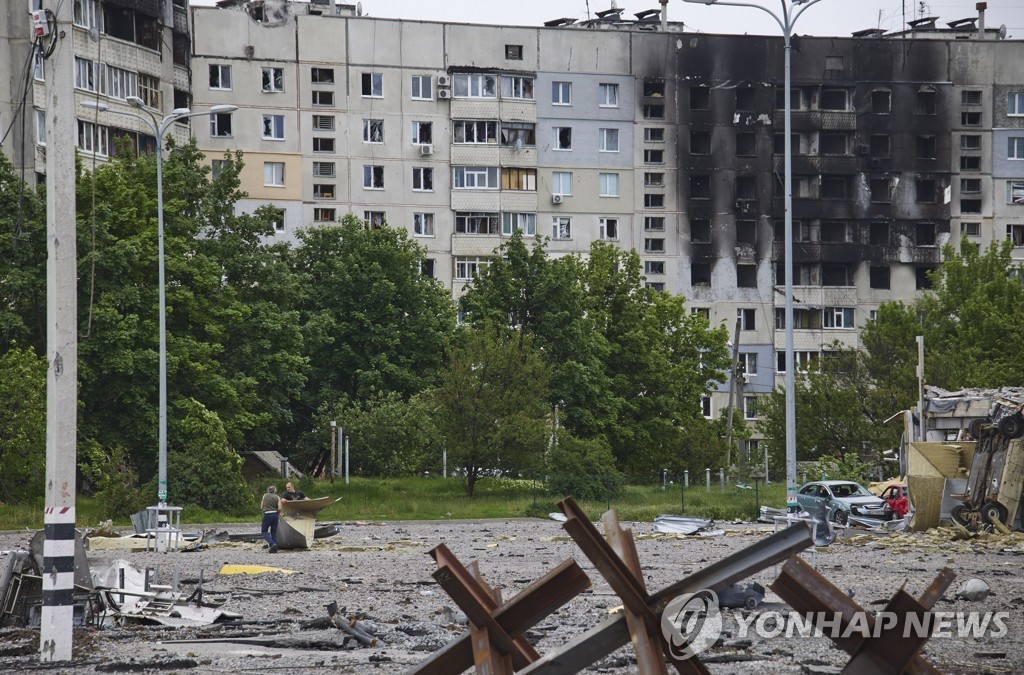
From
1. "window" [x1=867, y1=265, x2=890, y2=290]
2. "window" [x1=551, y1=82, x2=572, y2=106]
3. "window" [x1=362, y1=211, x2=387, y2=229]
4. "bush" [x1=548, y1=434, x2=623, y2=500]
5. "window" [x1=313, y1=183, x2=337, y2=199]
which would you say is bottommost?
"bush" [x1=548, y1=434, x2=623, y2=500]

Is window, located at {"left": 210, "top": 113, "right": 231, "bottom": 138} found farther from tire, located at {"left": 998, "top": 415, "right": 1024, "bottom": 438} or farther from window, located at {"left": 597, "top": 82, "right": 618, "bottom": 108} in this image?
tire, located at {"left": 998, "top": 415, "right": 1024, "bottom": 438}

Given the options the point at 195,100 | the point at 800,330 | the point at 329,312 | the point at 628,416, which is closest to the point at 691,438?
the point at 628,416

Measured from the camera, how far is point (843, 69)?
304ft

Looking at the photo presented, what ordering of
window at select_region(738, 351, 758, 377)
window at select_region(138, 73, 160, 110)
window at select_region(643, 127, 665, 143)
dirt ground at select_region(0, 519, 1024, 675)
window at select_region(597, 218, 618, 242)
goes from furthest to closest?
window at select_region(738, 351, 758, 377) < window at select_region(643, 127, 665, 143) < window at select_region(597, 218, 618, 242) < window at select_region(138, 73, 160, 110) < dirt ground at select_region(0, 519, 1024, 675)

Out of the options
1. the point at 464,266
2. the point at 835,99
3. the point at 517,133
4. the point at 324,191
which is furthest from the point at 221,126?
the point at 835,99

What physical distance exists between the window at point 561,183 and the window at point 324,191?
1424cm

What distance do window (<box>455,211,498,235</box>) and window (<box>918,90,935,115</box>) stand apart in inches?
1226

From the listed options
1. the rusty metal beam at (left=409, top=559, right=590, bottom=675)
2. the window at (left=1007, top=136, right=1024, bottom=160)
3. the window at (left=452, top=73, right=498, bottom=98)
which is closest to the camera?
the rusty metal beam at (left=409, top=559, right=590, bottom=675)

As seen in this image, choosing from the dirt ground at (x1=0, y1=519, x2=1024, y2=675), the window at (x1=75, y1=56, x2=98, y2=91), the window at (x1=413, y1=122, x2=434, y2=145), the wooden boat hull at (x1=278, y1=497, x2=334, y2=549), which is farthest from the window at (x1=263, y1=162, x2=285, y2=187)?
the wooden boat hull at (x1=278, y1=497, x2=334, y2=549)

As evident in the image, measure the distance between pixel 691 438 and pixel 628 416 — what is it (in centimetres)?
559

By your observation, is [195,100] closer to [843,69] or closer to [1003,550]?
[843,69]

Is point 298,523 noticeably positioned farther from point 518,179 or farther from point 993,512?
point 518,179

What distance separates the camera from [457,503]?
163ft

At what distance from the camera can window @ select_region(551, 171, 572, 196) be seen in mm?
88312
